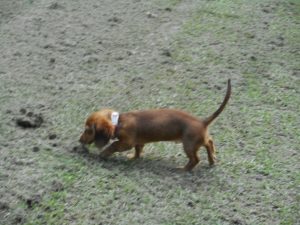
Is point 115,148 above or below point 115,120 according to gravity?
below

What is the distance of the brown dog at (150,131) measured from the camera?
4.02 meters

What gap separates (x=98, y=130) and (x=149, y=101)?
96 centimetres

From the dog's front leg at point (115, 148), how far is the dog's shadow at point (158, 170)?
59mm

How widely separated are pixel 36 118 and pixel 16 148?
1.34 feet

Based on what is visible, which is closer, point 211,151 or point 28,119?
point 211,151

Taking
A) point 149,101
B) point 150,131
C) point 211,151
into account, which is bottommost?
point 149,101

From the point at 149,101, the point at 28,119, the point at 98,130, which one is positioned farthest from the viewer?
the point at 149,101

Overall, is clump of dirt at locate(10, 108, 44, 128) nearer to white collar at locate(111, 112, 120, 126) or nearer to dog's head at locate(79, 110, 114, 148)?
dog's head at locate(79, 110, 114, 148)

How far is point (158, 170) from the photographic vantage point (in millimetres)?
4035

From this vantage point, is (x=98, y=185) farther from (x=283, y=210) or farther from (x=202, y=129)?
(x=283, y=210)

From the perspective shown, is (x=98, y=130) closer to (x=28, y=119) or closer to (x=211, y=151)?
(x=28, y=119)

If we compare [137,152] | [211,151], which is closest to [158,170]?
[137,152]

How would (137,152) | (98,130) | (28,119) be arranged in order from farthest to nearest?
(28,119) → (137,152) → (98,130)

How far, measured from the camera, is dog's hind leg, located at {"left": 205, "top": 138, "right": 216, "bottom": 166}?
13.3ft
